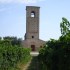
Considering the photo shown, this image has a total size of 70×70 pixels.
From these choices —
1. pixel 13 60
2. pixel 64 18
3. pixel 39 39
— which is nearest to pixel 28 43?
pixel 39 39

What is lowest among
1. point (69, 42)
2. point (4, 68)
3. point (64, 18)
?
point (4, 68)

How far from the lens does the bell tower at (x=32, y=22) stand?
80.8m

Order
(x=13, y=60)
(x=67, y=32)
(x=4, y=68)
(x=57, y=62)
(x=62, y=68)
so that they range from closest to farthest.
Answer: (x=62, y=68) < (x=57, y=62) < (x=67, y=32) < (x=4, y=68) < (x=13, y=60)

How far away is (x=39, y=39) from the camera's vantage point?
82938mm

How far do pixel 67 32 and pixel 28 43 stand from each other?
6372 cm

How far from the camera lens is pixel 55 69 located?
57.3 ft

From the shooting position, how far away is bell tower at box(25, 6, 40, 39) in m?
80.8

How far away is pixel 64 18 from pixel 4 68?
7514mm

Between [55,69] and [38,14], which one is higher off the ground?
[38,14]

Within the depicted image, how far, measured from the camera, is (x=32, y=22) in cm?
8106

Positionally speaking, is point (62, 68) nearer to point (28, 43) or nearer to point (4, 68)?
point (4, 68)

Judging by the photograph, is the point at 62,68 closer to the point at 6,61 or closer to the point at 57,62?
the point at 57,62

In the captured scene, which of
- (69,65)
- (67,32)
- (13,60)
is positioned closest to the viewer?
(69,65)

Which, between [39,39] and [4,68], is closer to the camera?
[4,68]
